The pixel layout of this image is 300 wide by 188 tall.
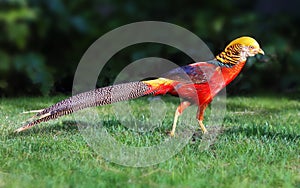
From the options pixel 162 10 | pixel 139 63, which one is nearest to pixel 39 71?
pixel 139 63

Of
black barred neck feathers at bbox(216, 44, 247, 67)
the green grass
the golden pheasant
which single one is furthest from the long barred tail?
black barred neck feathers at bbox(216, 44, 247, 67)

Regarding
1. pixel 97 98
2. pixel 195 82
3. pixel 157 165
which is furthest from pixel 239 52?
pixel 157 165

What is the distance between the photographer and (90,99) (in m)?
4.67

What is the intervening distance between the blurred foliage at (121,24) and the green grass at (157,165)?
9.43ft

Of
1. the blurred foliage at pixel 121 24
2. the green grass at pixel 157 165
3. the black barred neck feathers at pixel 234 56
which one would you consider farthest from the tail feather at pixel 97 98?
the blurred foliage at pixel 121 24

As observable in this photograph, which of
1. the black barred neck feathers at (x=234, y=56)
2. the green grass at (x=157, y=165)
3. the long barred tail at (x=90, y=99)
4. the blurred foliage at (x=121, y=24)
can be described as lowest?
the green grass at (x=157, y=165)

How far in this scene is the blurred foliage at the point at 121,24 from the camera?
28.3 feet

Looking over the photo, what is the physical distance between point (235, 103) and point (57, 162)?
375cm

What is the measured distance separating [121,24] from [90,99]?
518 centimetres

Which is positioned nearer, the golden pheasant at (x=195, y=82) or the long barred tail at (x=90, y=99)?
the long barred tail at (x=90, y=99)

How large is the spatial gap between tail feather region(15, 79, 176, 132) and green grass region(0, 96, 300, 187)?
20 cm

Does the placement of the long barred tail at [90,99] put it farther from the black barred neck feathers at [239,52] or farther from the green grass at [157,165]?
the black barred neck feathers at [239,52]

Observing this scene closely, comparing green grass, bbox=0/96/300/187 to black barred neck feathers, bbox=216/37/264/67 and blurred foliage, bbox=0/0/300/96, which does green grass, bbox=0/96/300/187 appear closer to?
black barred neck feathers, bbox=216/37/264/67

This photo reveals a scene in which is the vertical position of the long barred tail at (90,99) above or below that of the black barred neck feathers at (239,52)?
below
